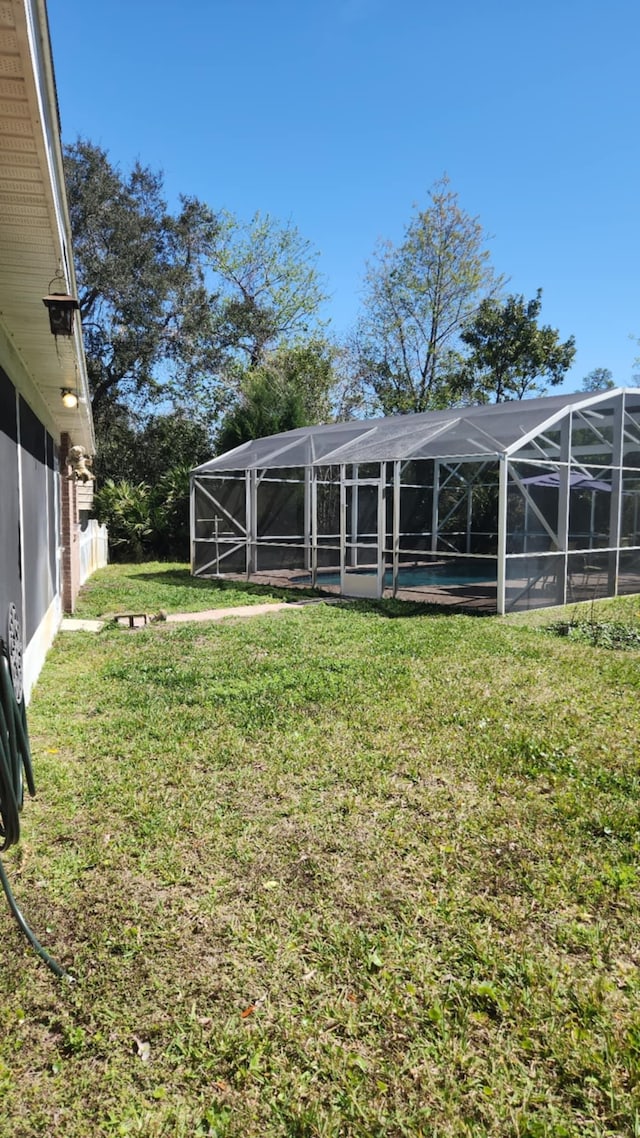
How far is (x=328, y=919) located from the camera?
2971 millimetres

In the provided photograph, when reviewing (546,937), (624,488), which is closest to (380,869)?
(546,937)

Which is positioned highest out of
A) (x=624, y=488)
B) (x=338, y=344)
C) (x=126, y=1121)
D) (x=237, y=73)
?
(x=237, y=73)

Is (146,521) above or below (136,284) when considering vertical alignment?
below

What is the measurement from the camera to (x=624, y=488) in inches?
504

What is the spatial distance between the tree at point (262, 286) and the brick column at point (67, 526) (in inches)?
701

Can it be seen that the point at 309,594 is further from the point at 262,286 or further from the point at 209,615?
the point at 262,286

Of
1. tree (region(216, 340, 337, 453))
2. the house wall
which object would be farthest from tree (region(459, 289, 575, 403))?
the house wall

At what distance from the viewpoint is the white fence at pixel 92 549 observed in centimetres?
1526

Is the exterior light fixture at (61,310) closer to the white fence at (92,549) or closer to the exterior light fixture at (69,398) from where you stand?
the exterior light fixture at (69,398)

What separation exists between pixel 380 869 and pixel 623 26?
15172 millimetres

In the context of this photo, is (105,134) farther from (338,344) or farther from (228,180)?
(338,344)

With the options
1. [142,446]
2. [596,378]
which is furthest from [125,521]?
[596,378]

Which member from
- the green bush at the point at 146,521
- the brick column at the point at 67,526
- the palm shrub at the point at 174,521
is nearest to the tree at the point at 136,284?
the green bush at the point at 146,521

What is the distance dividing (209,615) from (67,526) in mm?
2538
